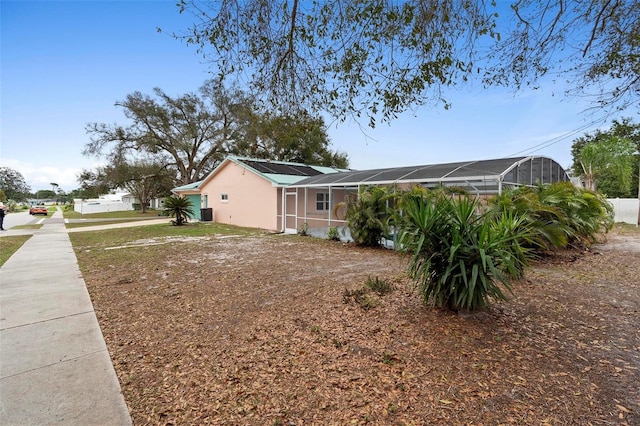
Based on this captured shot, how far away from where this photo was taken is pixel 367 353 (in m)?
3.08

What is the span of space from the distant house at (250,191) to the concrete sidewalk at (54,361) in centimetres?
1052

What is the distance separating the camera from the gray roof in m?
9.16

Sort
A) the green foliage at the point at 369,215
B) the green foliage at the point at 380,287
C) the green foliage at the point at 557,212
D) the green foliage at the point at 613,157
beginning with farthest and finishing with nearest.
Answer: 1. the green foliage at the point at 613,157
2. the green foliage at the point at 369,215
3. the green foliage at the point at 557,212
4. the green foliage at the point at 380,287

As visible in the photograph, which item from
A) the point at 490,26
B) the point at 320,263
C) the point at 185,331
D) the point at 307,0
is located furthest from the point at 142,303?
the point at 490,26

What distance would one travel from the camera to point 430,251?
3641 millimetres

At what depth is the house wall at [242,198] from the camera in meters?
16.3

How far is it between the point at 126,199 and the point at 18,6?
63.7 metres

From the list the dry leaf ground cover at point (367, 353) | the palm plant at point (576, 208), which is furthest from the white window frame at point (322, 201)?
the dry leaf ground cover at point (367, 353)

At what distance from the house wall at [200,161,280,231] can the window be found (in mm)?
2350

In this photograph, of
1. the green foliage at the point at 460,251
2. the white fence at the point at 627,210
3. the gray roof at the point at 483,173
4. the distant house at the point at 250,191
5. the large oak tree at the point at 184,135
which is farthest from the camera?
the large oak tree at the point at 184,135

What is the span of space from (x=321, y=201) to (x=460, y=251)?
13761mm

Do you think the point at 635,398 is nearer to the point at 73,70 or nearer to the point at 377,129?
the point at 377,129

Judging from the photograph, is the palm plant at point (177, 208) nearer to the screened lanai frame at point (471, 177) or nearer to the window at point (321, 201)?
the screened lanai frame at point (471, 177)

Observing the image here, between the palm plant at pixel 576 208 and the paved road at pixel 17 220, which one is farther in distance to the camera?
the paved road at pixel 17 220
